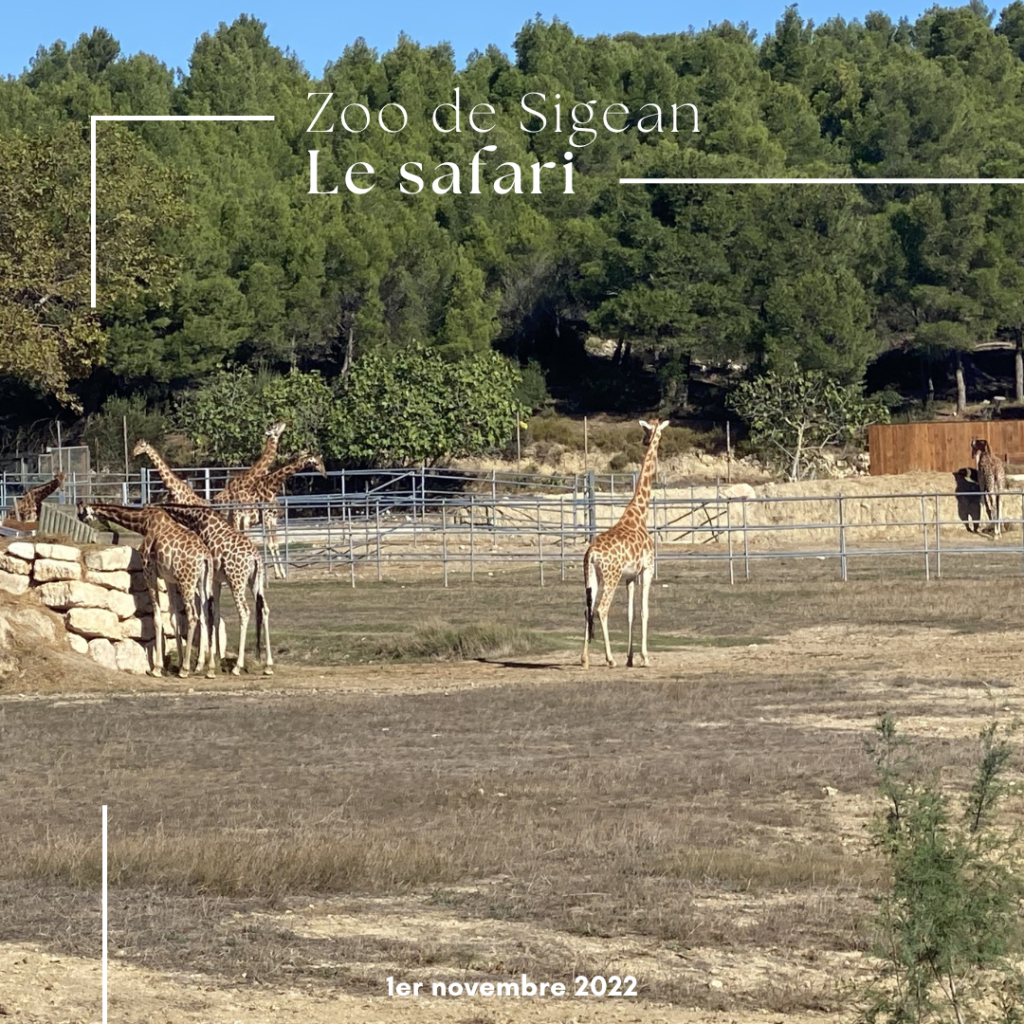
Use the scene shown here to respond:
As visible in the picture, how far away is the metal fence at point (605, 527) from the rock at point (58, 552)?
30.0ft

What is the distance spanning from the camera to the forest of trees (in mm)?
46812

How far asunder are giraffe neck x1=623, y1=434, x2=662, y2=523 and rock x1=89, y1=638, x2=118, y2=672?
5.73 m

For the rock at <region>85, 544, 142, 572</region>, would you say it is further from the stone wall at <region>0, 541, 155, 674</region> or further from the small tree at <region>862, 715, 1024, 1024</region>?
the small tree at <region>862, 715, 1024, 1024</region>

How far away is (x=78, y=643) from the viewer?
18.9m

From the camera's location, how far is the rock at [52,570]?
18766 mm

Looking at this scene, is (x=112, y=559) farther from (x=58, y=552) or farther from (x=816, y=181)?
(x=816, y=181)

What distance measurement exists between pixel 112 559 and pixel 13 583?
1.07 metres

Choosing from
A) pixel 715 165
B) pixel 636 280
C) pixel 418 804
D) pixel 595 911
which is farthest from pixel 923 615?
pixel 715 165

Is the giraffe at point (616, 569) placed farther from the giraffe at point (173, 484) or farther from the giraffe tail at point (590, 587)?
the giraffe at point (173, 484)

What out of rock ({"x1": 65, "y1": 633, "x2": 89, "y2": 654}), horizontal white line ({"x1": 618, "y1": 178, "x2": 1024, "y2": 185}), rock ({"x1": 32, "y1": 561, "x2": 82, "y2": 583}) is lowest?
rock ({"x1": 65, "y1": 633, "x2": 89, "y2": 654})

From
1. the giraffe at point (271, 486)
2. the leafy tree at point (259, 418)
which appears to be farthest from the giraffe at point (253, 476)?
the leafy tree at point (259, 418)

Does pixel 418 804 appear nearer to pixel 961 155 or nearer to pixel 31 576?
pixel 31 576

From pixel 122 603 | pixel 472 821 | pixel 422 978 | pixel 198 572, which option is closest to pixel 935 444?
pixel 198 572

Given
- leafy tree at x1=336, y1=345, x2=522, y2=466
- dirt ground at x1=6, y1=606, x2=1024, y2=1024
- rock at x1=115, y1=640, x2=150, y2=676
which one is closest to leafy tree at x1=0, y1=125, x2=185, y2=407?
leafy tree at x1=336, y1=345, x2=522, y2=466
